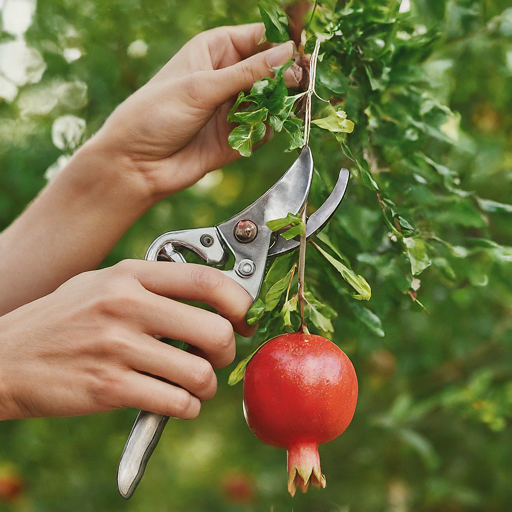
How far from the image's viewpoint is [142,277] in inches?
33.5

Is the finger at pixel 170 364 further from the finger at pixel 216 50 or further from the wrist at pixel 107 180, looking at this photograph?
the finger at pixel 216 50

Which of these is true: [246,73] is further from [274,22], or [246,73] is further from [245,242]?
[245,242]

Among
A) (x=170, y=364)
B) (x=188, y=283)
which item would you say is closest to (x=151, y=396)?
(x=170, y=364)

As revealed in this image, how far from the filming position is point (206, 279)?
85 cm

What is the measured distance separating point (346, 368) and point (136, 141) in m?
0.74

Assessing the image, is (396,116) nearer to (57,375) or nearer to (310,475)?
(310,475)

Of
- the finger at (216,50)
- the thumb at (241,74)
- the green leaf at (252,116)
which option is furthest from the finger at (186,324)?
the finger at (216,50)

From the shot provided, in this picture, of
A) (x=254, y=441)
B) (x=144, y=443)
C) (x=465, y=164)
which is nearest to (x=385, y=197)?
(x=144, y=443)

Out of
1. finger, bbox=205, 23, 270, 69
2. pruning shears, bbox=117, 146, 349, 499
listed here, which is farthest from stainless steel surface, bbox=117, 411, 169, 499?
finger, bbox=205, 23, 270, 69

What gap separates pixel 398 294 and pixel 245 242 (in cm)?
47

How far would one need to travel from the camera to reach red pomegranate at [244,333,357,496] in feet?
2.40

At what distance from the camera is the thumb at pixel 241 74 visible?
943 millimetres

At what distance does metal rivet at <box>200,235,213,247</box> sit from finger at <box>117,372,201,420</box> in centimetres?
26

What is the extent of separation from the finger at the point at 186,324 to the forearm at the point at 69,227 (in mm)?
515
